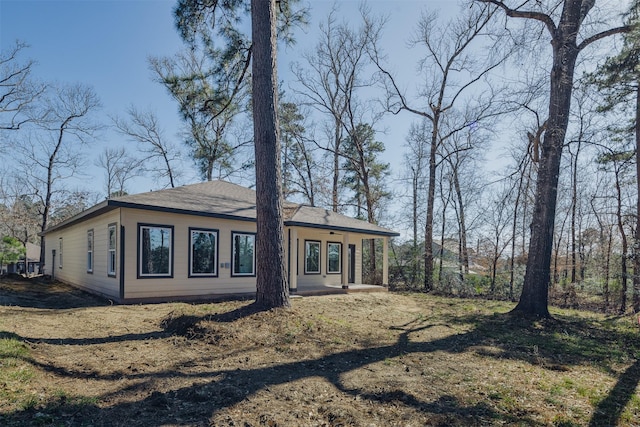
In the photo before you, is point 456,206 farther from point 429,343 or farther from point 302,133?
point 429,343

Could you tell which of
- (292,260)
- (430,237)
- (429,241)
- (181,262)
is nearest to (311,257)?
(292,260)

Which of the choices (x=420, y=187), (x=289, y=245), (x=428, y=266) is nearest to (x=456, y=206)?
(x=420, y=187)

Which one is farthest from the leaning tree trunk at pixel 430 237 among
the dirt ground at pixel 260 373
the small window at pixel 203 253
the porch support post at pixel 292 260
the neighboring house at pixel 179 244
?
the small window at pixel 203 253

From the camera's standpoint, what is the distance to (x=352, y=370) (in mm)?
4492

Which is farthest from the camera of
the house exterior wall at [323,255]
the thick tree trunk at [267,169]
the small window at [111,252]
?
the house exterior wall at [323,255]

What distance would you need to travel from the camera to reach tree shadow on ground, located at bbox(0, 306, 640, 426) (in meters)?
3.05

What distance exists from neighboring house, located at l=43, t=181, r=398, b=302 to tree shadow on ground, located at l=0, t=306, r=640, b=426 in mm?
3530

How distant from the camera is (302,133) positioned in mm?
22906

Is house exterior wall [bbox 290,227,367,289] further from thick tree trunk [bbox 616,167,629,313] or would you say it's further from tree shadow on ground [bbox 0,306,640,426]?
thick tree trunk [bbox 616,167,629,313]

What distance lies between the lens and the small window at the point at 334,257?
14.7 metres

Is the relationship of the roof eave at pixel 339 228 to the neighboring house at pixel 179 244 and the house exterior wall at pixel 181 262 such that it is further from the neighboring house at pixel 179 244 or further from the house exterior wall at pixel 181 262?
the house exterior wall at pixel 181 262

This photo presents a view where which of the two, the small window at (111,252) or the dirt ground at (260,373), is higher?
the small window at (111,252)

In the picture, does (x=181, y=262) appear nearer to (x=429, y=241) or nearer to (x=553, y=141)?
(x=553, y=141)

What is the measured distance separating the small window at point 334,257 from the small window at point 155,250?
6626 mm
